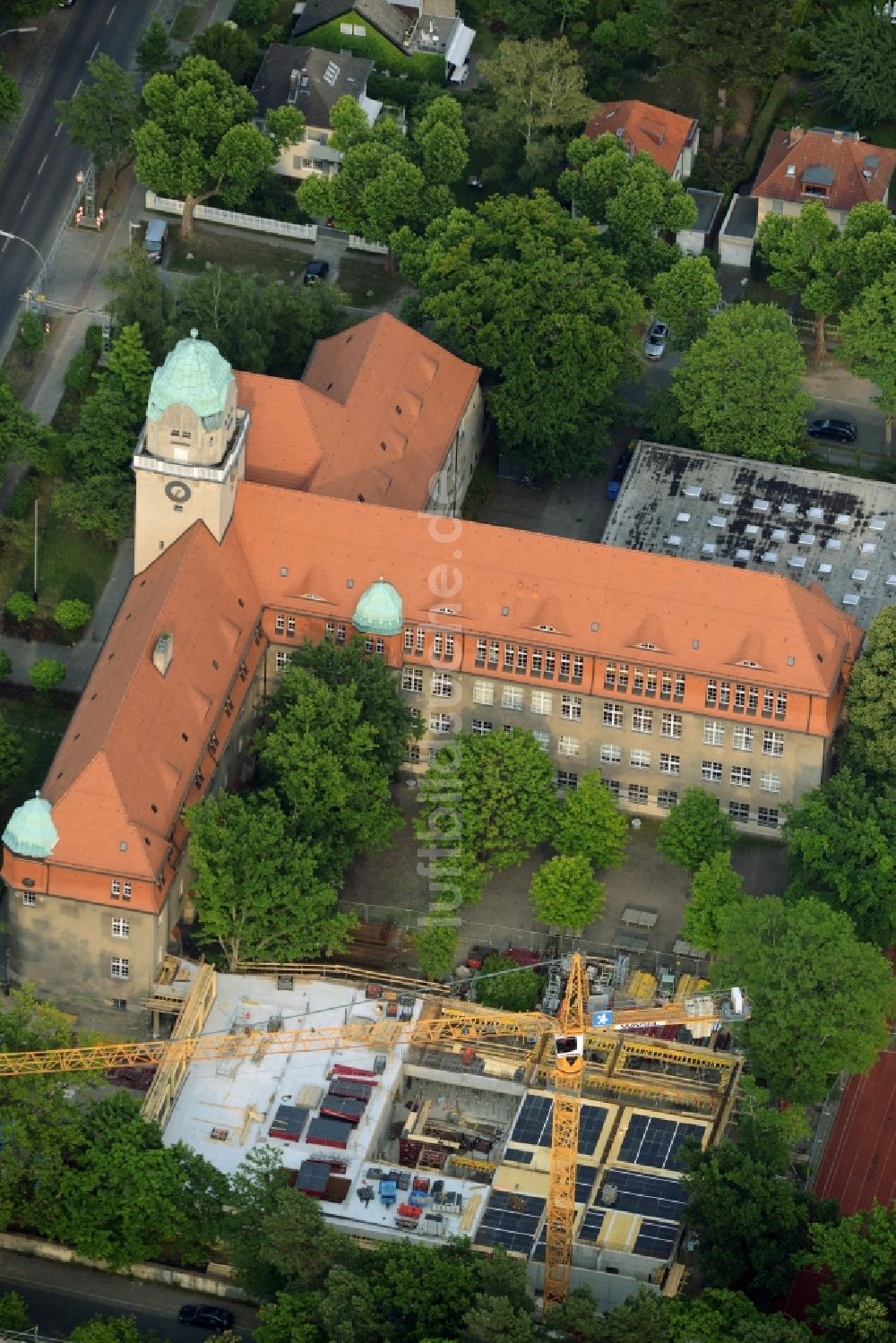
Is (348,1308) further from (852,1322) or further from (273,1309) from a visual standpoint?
(852,1322)

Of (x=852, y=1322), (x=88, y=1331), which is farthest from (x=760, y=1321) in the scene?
(x=88, y=1331)

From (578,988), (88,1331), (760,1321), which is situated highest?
(578,988)

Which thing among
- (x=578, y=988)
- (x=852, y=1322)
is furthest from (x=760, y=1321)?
(x=578, y=988)

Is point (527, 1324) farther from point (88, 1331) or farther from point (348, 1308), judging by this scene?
point (88, 1331)

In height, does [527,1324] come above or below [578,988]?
below

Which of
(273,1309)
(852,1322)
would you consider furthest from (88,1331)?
(852,1322)

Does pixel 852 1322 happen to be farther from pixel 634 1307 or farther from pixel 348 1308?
pixel 348 1308

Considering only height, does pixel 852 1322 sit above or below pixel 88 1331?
above
